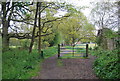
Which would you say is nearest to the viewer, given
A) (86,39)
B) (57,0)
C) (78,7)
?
(57,0)

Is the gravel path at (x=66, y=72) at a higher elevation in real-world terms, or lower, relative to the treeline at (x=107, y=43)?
lower

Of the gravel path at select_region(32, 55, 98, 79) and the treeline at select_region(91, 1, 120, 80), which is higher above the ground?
the treeline at select_region(91, 1, 120, 80)

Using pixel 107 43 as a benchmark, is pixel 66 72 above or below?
below

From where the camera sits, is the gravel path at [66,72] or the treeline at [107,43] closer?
the treeline at [107,43]

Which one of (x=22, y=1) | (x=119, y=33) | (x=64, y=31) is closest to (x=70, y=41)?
(x=64, y=31)

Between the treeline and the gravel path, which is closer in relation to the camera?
the treeline

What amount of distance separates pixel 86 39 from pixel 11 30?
1299 cm

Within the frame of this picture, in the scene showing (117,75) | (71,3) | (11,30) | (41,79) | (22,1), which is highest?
(71,3)

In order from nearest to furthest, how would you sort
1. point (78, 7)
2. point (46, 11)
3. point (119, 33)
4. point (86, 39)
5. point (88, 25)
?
1. point (119, 33)
2. point (78, 7)
3. point (46, 11)
4. point (88, 25)
5. point (86, 39)

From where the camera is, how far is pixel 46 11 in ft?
28.8

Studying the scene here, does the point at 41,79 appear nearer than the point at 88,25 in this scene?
Yes

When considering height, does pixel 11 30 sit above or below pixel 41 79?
above

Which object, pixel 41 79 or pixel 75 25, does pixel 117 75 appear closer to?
pixel 41 79

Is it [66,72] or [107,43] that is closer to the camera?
[66,72]
